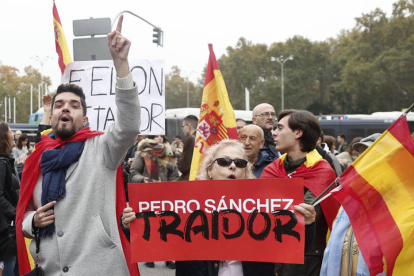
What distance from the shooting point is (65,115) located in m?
3.03

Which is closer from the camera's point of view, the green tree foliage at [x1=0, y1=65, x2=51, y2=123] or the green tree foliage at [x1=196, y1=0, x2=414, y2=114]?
the green tree foliage at [x1=196, y1=0, x2=414, y2=114]

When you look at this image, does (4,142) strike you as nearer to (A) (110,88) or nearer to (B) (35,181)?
(A) (110,88)

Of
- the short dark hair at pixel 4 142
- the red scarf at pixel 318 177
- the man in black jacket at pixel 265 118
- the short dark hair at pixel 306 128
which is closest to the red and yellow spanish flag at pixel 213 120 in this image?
the man in black jacket at pixel 265 118

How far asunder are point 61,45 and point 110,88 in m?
0.89

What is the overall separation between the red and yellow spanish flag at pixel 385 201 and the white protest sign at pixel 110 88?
300 cm

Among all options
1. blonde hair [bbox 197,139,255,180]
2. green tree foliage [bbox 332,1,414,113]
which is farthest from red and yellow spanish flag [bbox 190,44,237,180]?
green tree foliage [bbox 332,1,414,113]

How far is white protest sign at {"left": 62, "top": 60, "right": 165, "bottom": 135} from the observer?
5328mm

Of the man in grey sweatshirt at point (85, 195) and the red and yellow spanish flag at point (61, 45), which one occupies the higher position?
the red and yellow spanish flag at point (61, 45)

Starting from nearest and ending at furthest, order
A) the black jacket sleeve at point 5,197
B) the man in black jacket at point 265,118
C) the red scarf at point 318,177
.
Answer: the red scarf at point 318,177 → the black jacket sleeve at point 5,197 → the man in black jacket at point 265,118

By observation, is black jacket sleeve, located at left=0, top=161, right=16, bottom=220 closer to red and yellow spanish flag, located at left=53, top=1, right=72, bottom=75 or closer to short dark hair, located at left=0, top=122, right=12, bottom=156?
short dark hair, located at left=0, top=122, right=12, bottom=156

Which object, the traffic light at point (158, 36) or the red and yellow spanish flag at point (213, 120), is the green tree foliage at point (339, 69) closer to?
the traffic light at point (158, 36)

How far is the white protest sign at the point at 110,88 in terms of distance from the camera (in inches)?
210

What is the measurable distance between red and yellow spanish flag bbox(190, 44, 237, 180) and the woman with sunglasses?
2.32m

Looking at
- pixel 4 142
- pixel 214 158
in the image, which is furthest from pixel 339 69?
pixel 214 158
